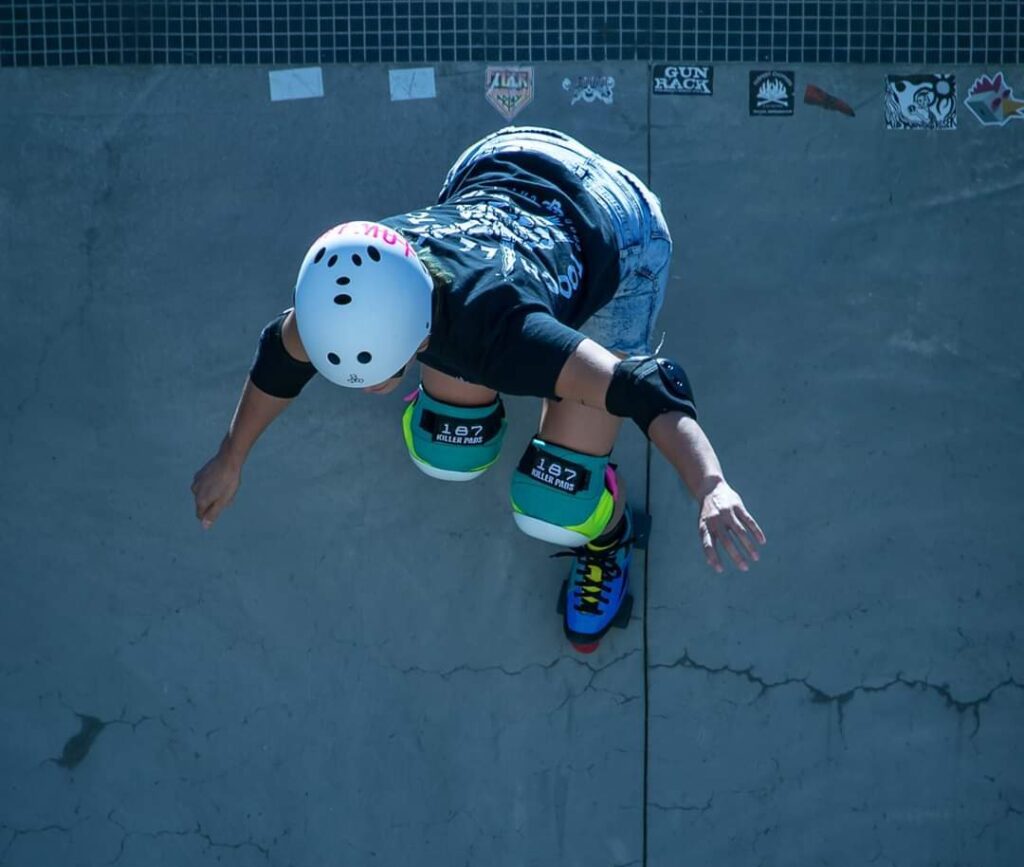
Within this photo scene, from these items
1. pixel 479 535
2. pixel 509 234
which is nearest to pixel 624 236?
pixel 509 234

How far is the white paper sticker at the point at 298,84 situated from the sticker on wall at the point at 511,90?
21.7 inches

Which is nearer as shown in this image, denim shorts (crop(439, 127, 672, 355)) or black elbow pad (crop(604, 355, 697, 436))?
black elbow pad (crop(604, 355, 697, 436))

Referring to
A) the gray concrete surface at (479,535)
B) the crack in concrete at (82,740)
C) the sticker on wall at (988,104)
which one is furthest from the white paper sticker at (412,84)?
the crack in concrete at (82,740)

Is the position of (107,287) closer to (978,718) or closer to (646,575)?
(646,575)

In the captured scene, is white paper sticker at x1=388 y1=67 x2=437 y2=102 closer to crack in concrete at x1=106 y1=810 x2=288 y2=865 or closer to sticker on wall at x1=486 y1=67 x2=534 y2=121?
sticker on wall at x1=486 y1=67 x2=534 y2=121

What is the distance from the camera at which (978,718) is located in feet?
14.2

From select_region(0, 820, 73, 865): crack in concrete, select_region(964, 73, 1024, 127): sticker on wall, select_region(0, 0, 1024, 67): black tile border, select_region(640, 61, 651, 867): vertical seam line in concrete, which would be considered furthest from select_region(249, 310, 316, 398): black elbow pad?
select_region(964, 73, 1024, 127): sticker on wall

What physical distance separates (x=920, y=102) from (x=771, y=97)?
49 cm

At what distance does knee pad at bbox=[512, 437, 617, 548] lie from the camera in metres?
3.78

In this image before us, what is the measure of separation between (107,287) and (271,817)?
68.8 inches

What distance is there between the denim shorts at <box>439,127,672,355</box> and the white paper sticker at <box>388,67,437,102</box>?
76 centimetres

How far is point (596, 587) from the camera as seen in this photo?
4207 millimetres

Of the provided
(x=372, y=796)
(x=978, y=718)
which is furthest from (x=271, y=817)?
(x=978, y=718)

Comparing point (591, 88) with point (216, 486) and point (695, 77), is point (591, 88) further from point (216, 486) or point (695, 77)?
point (216, 486)
